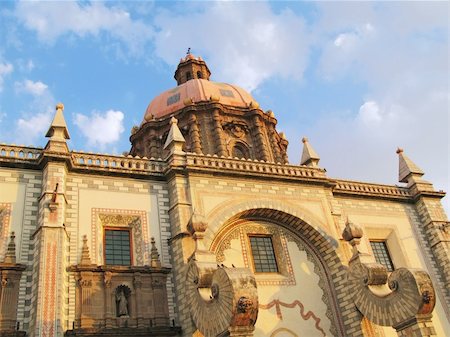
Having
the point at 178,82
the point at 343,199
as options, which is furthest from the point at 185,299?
the point at 178,82

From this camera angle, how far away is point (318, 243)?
20.5 metres

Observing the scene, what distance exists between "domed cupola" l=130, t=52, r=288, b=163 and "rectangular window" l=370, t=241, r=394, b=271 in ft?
28.9

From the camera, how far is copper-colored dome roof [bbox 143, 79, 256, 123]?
31781mm

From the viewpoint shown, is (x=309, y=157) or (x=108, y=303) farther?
(x=309, y=157)

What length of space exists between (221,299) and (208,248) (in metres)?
3.89

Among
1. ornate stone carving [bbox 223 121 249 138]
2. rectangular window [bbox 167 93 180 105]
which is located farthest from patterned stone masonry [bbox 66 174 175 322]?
rectangular window [bbox 167 93 180 105]

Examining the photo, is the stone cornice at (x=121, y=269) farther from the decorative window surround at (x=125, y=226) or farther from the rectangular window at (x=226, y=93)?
the rectangular window at (x=226, y=93)

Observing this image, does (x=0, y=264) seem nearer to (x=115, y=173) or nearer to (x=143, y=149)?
(x=115, y=173)

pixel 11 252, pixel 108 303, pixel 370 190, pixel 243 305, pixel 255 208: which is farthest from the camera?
pixel 370 190

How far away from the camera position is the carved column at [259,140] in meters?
29.3

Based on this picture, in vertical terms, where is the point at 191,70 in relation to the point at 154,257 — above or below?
above

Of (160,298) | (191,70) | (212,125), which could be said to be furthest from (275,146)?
(160,298)

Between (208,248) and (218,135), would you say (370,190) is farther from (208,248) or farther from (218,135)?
(208,248)

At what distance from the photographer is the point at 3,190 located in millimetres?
16812
